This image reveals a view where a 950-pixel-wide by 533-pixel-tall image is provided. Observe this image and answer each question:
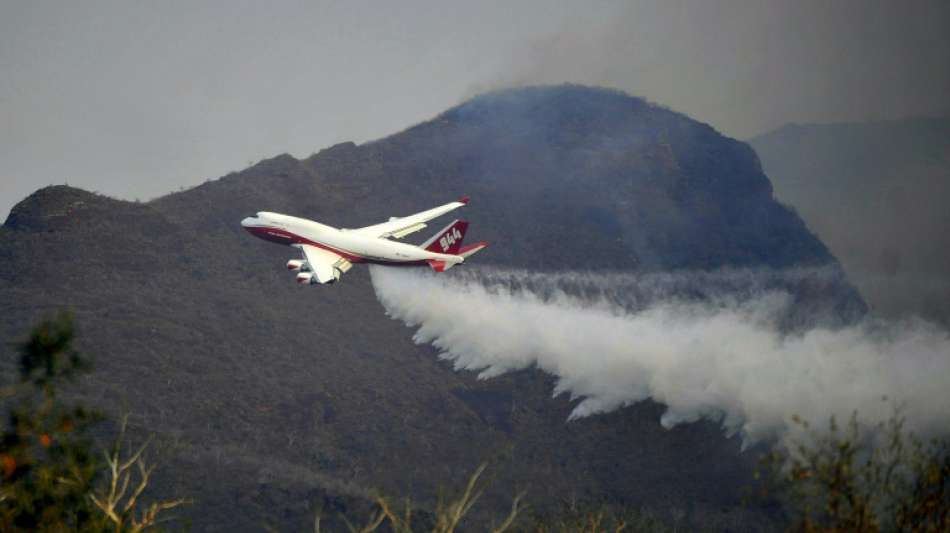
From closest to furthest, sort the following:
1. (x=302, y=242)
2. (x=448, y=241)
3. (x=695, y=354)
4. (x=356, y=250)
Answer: (x=448, y=241)
(x=356, y=250)
(x=302, y=242)
(x=695, y=354)

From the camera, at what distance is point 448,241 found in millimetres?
94000

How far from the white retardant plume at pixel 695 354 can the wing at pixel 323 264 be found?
18.4 m

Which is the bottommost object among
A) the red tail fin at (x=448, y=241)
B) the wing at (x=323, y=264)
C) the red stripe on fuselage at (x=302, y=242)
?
the wing at (x=323, y=264)

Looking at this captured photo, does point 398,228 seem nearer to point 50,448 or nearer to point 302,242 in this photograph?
point 302,242

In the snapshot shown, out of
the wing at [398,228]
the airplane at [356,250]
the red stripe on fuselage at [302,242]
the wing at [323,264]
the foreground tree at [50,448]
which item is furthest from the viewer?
the wing at [398,228]

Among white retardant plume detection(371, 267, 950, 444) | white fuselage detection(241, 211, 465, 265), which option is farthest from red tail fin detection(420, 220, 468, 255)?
white retardant plume detection(371, 267, 950, 444)

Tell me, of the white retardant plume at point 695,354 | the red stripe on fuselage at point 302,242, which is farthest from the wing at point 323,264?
the white retardant plume at point 695,354

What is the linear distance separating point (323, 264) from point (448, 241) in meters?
10.3

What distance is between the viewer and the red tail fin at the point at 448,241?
93.7m

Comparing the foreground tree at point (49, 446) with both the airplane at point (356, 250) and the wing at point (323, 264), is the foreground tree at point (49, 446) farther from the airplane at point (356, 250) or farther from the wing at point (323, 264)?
the wing at point (323, 264)

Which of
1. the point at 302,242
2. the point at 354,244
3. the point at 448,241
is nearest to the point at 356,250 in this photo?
the point at 354,244

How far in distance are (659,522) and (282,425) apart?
191 feet

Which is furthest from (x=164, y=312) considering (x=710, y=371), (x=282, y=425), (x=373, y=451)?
(x=710, y=371)

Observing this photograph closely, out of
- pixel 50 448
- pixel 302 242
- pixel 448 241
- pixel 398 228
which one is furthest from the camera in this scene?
pixel 398 228
